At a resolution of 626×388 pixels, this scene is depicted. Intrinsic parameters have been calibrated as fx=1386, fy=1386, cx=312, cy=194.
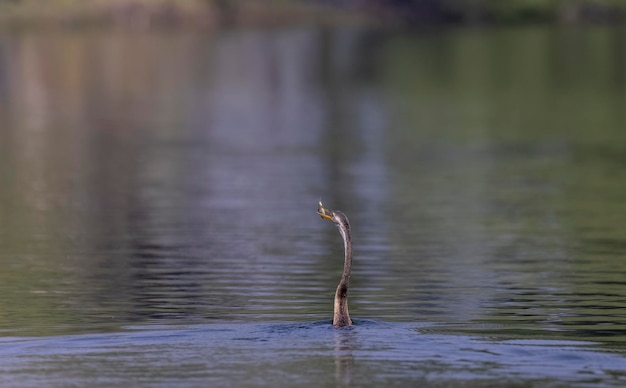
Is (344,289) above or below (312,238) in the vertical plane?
below

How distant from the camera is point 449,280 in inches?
690

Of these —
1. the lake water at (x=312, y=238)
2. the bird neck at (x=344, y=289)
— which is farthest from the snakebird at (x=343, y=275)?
the lake water at (x=312, y=238)

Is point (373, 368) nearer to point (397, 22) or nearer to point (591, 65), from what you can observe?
point (591, 65)

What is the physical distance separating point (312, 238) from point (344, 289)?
867 cm

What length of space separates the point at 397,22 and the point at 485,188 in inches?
4479

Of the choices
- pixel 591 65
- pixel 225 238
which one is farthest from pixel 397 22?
pixel 225 238

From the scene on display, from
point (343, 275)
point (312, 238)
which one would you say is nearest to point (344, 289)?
point (343, 275)

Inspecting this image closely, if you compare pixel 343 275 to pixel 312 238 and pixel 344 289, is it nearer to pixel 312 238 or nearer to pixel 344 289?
pixel 344 289

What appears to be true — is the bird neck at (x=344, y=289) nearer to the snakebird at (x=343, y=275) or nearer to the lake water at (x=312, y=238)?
the snakebird at (x=343, y=275)

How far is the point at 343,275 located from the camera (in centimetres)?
1298

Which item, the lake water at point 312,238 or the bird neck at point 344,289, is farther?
the bird neck at point 344,289

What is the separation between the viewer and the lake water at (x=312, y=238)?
12.2m

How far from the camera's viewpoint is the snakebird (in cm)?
1277

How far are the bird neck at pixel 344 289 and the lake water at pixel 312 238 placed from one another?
0.12m
